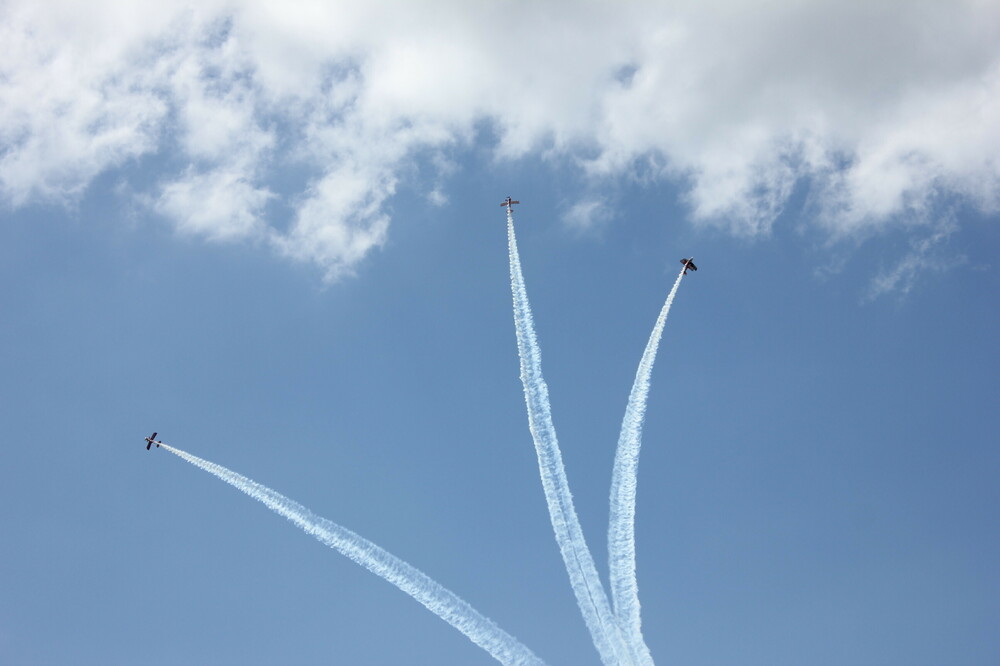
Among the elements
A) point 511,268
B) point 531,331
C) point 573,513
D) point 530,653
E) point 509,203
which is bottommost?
point 530,653

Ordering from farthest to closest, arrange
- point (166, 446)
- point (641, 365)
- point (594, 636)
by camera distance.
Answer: point (166, 446) < point (641, 365) < point (594, 636)

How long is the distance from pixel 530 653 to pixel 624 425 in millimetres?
25488

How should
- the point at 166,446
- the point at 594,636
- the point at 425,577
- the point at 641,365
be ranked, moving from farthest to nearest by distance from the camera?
1. the point at 166,446
2. the point at 641,365
3. the point at 425,577
4. the point at 594,636

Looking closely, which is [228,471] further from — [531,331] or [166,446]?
[531,331]

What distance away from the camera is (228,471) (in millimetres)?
91500

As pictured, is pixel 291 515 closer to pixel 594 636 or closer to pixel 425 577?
pixel 425 577

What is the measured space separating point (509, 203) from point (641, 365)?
28.7m

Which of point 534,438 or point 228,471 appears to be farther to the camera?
point 228,471

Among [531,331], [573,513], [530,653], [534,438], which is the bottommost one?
[530,653]

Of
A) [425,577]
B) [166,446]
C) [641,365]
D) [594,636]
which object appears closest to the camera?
[594,636]

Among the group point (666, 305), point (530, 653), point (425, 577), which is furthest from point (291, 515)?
point (666, 305)

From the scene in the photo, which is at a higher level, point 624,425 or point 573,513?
point 624,425

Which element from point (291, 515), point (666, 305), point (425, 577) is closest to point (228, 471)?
point (291, 515)

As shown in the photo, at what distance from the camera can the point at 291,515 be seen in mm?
87688
